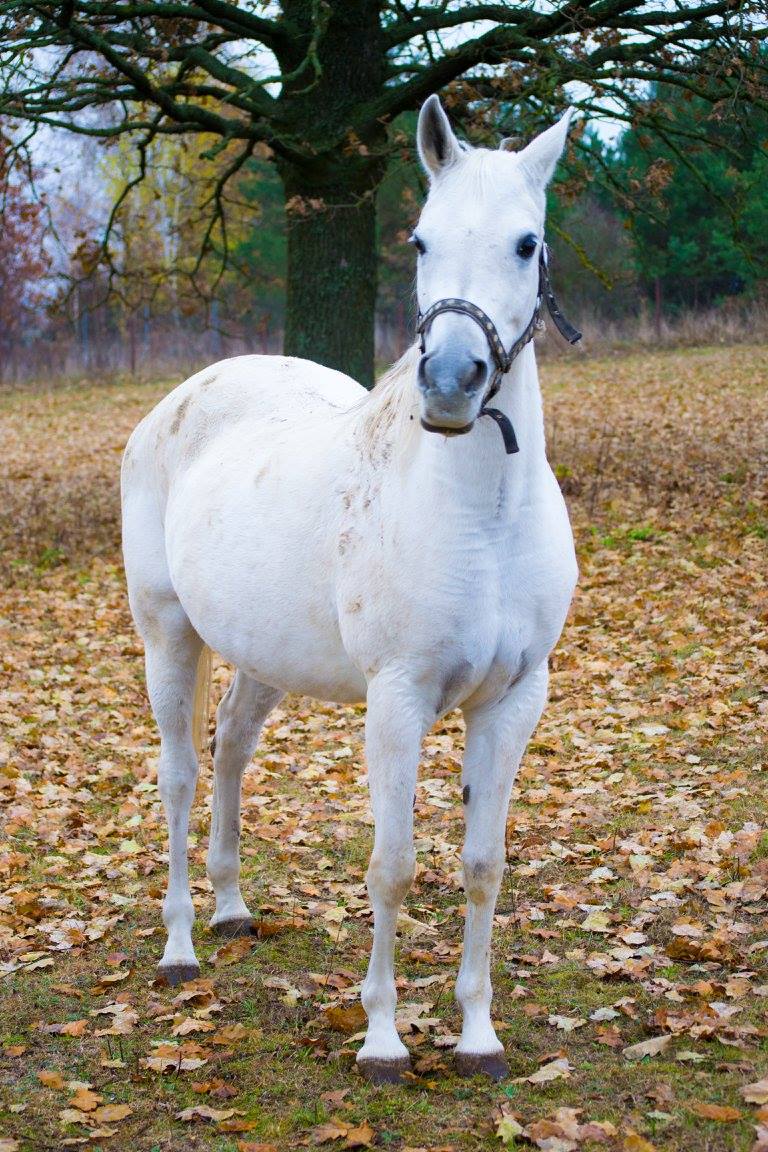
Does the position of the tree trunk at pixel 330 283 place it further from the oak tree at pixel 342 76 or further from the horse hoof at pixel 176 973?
the horse hoof at pixel 176 973

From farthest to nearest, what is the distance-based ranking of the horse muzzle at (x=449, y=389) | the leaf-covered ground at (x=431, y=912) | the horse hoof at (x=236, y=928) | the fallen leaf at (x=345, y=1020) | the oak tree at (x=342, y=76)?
the oak tree at (x=342, y=76) < the horse hoof at (x=236, y=928) < the fallen leaf at (x=345, y=1020) < the leaf-covered ground at (x=431, y=912) < the horse muzzle at (x=449, y=389)

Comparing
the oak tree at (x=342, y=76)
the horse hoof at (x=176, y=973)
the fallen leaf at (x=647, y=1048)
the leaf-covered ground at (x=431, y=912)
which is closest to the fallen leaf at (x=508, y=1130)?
the leaf-covered ground at (x=431, y=912)

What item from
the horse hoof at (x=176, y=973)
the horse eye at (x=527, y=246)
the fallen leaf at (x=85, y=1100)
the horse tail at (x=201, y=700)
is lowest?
the horse hoof at (x=176, y=973)

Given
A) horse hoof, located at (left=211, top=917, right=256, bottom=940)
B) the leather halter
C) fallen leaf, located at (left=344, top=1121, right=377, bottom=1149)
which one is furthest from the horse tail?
the leather halter

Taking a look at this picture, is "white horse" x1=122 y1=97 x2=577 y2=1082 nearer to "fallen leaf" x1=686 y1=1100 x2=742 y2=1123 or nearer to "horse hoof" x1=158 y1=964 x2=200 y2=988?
"horse hoof" x1=158 y1=964 x2=200 y2=988

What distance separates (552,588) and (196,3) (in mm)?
8868

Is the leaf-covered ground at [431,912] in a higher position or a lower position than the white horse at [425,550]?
lower

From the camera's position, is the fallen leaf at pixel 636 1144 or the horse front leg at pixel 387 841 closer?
the fallen leaf at pixel 636 1144

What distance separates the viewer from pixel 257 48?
11.5 meters

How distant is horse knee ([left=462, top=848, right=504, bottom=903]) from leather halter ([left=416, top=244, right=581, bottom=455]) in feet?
3.74

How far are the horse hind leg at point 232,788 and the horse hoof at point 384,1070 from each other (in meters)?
1.29

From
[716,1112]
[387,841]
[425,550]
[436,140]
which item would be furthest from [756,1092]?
[436,140]

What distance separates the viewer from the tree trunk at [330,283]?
1091cm

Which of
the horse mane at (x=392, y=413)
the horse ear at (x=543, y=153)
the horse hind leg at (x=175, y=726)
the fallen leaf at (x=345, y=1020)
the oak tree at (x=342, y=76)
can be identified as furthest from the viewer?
the oak tree at (x=342, y=76)
